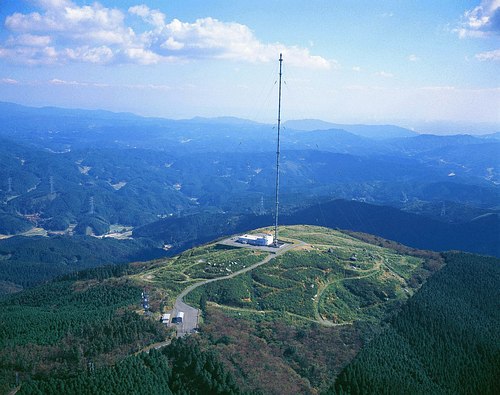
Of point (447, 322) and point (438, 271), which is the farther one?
point (438, 271)

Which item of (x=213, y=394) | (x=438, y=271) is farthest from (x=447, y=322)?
(x=213, y=394)

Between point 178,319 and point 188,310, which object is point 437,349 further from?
point 178,319

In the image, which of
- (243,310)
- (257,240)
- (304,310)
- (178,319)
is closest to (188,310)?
(178,319)

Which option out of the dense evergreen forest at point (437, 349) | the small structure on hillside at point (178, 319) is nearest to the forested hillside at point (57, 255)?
the small structure on hillside at point (178, 319)

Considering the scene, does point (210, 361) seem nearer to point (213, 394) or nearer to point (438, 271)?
point (213, 394)

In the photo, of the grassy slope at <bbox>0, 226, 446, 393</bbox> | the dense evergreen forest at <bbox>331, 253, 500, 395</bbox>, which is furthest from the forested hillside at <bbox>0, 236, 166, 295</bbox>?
the dense evergreen forest at <bbox>331, 253, 500, 395</bbox>

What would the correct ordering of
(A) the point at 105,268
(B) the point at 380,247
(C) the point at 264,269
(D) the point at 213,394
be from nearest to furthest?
(D) the point at 213,394, (C) the point at 264,269, (A) the point at 105,268, (B) the point at 380,247

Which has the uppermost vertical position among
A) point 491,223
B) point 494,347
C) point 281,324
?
point 281,324

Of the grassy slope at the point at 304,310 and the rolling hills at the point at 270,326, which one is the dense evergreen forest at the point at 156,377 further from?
the grassy slope at the point at 304,310
